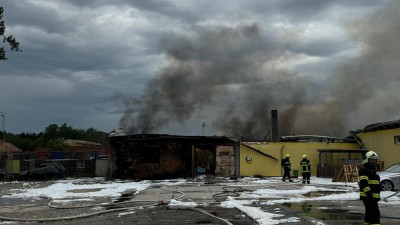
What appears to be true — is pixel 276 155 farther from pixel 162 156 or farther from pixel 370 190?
pixel 370 190

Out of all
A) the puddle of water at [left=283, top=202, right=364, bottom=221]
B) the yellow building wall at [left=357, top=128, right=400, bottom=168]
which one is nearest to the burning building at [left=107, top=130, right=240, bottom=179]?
the yellow building wall at [left=357, top=128, right=400, bottom=168]

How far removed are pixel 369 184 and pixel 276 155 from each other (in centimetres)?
2504

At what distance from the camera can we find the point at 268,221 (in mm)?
10227

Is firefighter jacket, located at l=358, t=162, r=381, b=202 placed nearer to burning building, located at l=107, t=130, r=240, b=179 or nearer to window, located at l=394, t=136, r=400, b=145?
window, located at l=394, t=136, r=400, b=145

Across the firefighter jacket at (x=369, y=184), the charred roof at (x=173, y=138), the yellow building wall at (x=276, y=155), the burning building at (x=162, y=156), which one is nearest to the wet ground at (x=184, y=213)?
the firefighter jacket at (x=369, y=184)

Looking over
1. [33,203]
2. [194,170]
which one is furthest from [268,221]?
[194,170]

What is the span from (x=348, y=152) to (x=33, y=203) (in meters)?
21.3

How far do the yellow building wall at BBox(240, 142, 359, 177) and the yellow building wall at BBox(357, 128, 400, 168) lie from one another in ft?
9.54

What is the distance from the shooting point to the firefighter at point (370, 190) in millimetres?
7875

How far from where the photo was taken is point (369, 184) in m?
7.98

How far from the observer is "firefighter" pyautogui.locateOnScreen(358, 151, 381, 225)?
7875mm

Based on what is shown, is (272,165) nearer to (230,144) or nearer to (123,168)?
(230,144)

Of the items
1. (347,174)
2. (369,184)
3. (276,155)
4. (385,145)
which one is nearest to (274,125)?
(276,155)

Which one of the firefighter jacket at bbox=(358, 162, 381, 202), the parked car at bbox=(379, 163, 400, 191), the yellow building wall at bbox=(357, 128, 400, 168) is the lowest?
the parked car at bbox=(379, 163, 400, 191)
